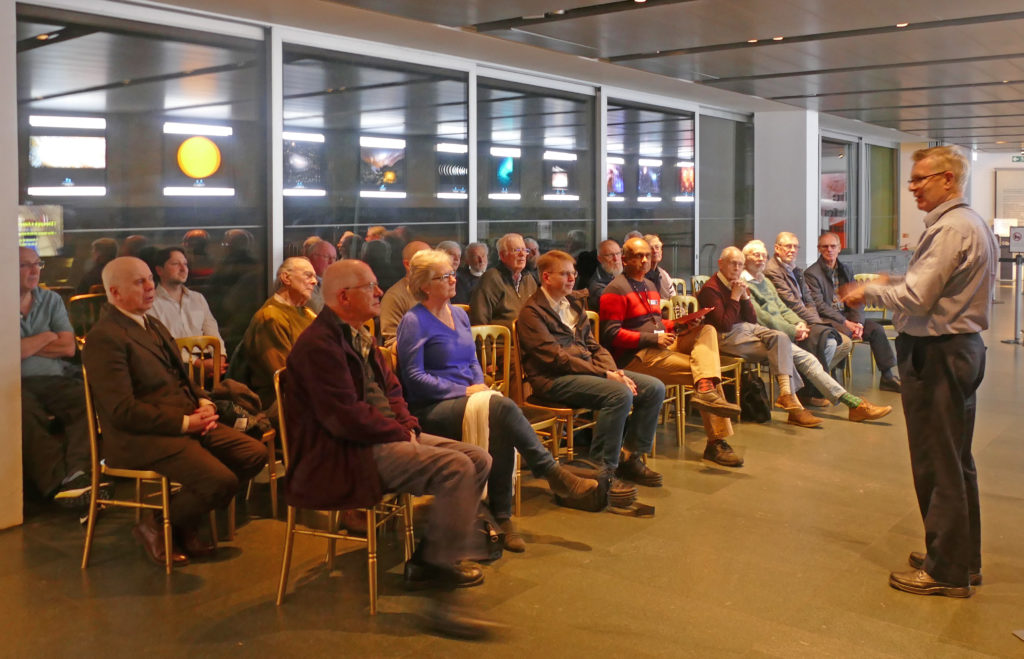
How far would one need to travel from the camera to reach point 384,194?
7.06 metres

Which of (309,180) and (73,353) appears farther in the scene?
(309,180)

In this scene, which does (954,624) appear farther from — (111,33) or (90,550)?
(111,33)

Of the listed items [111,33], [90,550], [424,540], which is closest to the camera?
[424,540]

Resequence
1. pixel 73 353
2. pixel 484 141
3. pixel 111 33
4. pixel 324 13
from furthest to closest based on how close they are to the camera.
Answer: pixel 484 141 < pixel 324 13 < pixel 111 33 < pixel 73 353

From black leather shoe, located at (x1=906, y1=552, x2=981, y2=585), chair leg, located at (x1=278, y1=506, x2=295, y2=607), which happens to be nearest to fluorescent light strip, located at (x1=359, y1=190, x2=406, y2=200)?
chair leg, located at (x1=278, y1=506, x2=295, y2=607)

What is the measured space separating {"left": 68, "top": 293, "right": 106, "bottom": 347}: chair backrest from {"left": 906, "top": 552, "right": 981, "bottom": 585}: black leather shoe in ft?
13.6

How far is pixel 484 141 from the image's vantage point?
7.95 meters

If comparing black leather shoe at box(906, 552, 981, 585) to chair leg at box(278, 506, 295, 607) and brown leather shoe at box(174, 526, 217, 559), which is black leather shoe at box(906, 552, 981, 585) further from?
brown leather shoe at box(174, 526, 217, 559)

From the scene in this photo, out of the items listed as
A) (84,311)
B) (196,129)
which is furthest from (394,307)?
(84,311)

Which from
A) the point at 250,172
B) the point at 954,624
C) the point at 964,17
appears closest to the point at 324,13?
the point at 250,172

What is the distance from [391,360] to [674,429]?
297cm

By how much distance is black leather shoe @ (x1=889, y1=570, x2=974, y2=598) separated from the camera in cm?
366

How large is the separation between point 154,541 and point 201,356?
101 centimetres

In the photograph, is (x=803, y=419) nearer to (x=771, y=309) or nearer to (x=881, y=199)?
(x=771, y=309)
